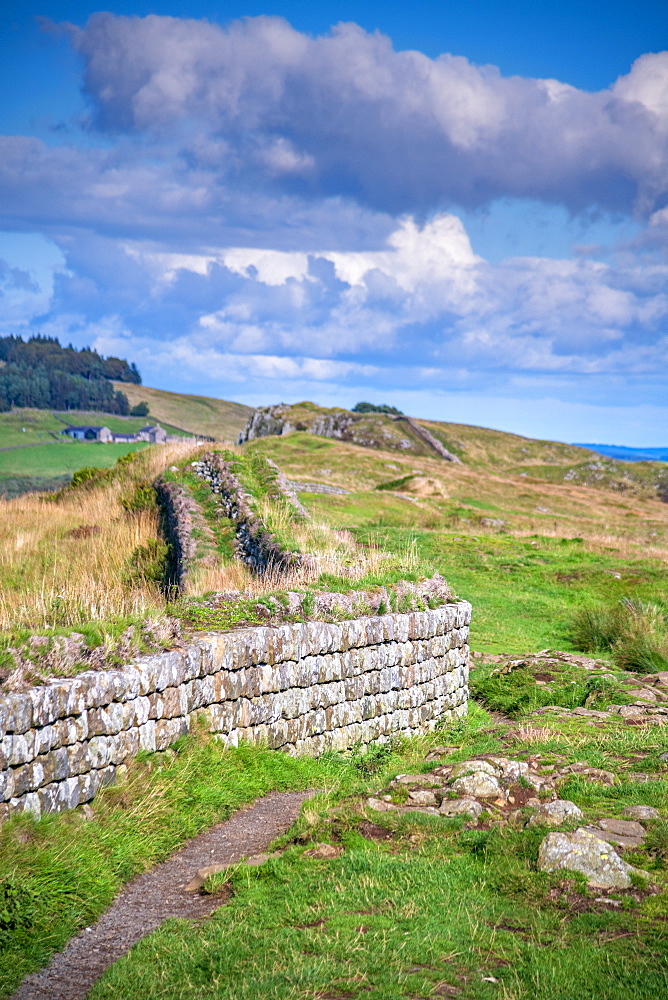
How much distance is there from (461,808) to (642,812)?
162cm

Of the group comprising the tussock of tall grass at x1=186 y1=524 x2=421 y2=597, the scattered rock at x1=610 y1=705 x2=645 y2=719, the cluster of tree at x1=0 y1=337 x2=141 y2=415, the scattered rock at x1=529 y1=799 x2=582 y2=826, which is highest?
the cluster of tree at x1=0 y1=337 x2=141 y2=415

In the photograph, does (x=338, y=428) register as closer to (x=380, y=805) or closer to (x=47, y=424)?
(x=47, y=424)

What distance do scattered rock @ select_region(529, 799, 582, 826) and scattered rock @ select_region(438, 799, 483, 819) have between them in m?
0.60

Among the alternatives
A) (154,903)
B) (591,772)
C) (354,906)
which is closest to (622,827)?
(591,772)

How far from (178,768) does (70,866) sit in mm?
2105

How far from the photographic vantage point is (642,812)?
24.9 ft

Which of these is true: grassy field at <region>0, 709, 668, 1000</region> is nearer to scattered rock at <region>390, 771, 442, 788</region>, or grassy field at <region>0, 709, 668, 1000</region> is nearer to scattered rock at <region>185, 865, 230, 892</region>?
scattered rock at <region>185, 865, 230, 892</region>

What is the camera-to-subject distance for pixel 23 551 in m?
21.5

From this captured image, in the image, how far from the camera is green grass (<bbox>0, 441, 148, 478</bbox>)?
252 feet

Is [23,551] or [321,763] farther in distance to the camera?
A: [23,551]

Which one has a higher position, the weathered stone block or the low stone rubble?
the weathered stone block

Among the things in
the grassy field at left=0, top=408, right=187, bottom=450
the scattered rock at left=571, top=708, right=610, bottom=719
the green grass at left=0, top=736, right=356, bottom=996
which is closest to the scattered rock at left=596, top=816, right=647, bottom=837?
the green grass at left=0, top=736, right=356, bottom=996

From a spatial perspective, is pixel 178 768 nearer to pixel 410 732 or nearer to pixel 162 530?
pixel 410 732

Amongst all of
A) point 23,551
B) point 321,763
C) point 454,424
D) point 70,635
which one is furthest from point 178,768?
point 454,424
